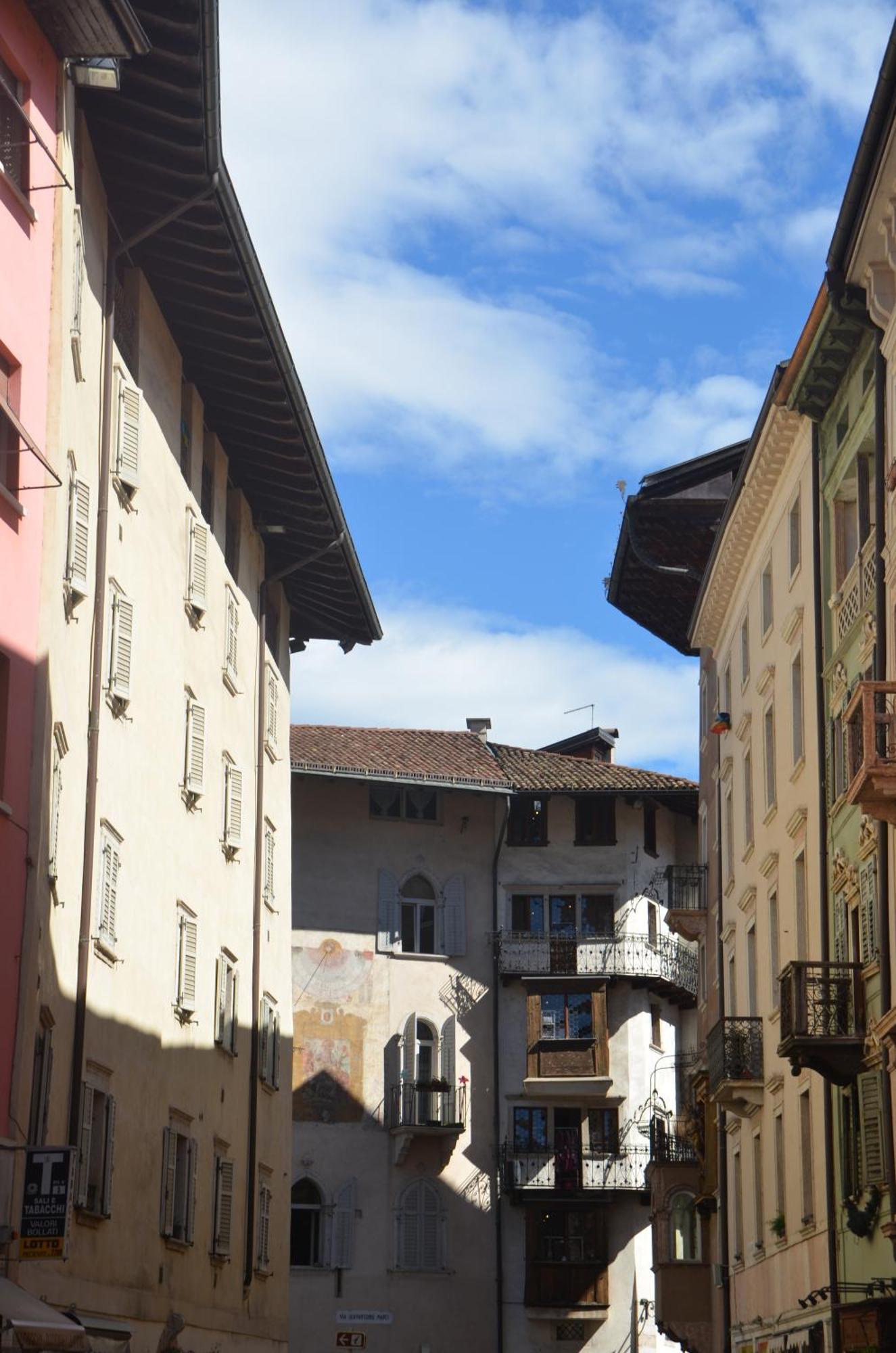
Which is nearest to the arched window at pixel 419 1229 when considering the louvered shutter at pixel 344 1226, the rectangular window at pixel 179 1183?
the louvered shutter at pixel 344 1226

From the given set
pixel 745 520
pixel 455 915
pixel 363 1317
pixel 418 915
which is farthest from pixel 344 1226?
pixel 745 520

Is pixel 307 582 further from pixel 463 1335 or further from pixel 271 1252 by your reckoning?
pixel 463 1335

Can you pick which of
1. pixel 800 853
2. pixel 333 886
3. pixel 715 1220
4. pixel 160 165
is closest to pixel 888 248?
pixel 160 165

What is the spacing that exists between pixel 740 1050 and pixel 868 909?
343 inches

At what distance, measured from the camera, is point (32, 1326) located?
56.6 ft

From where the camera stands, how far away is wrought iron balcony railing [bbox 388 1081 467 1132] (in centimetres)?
5366

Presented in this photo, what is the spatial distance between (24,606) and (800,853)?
15220 mm

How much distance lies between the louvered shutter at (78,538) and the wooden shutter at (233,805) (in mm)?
9892

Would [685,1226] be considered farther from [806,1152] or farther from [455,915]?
[806,1152]

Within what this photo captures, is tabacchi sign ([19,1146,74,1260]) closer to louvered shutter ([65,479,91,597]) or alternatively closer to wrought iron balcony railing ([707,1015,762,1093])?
louvered shutter ([65,479,91,597])

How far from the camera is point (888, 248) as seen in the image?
23.9 meters

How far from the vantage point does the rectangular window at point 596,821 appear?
57.7 meters

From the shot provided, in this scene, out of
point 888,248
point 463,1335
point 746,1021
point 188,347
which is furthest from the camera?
point 463,1335

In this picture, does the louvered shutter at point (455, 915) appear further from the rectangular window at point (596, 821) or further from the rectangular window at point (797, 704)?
the rectangular window at point (797, 704)
